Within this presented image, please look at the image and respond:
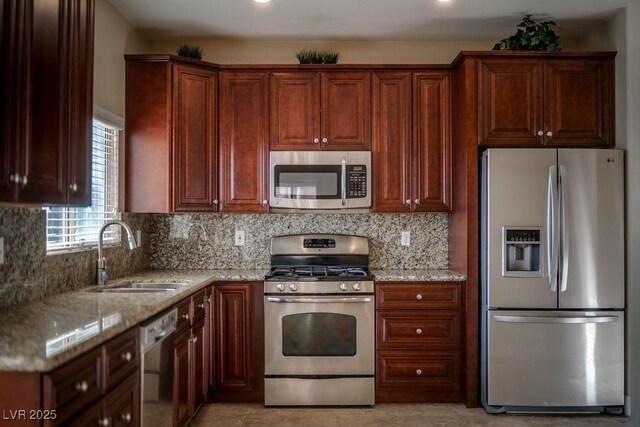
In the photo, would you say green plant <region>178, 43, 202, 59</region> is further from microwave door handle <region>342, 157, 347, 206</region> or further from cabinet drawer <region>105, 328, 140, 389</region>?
cabinet drawer <region>105, 328, 140, 389</region>

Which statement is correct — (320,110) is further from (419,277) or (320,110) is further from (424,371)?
(424,371)

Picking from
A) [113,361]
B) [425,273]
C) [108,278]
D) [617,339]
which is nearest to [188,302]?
[108,278]

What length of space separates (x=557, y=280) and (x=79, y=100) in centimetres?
293

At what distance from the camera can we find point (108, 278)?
291 centimetres

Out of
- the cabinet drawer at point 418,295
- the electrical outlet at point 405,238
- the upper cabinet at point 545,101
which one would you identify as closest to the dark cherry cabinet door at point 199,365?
the cabinet drawer at point 418,295

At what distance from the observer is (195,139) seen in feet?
10.9

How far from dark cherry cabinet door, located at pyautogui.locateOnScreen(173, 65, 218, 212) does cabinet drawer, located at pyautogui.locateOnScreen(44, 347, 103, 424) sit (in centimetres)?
181

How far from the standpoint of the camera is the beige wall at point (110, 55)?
286 cm

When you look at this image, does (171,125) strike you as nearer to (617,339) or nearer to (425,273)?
(425,273)

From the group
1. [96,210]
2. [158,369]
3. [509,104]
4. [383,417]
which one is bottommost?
[383,417]

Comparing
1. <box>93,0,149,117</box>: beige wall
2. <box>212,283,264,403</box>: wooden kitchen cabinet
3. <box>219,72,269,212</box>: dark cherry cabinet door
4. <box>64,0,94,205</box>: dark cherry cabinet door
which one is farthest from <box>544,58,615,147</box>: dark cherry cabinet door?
<box>93,0,149,117</box>: beige wall

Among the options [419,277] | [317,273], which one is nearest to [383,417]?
[419,277]

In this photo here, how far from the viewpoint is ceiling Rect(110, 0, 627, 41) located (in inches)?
Answer: 121

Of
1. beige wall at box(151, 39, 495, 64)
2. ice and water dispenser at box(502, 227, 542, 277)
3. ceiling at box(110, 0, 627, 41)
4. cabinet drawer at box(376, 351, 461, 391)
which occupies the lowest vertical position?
cabinet drawer at box(376, 351, 461, 391)
